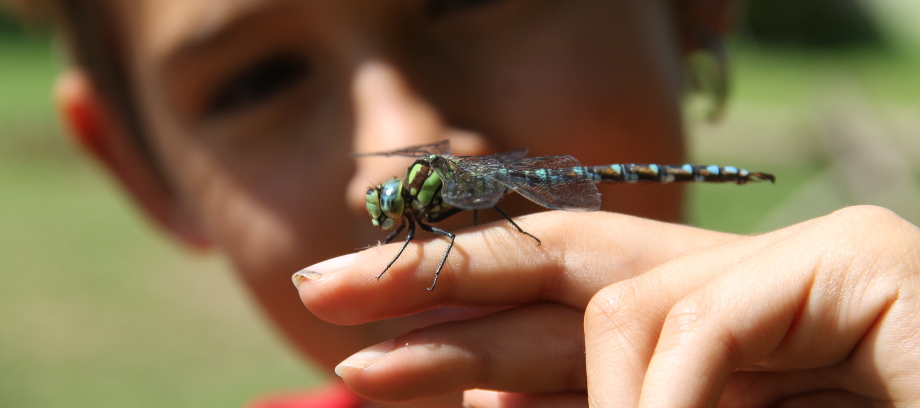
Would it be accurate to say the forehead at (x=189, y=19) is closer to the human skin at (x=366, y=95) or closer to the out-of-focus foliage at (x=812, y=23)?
the human skin at (x=366, y=95)

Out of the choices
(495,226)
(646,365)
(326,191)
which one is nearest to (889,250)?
(646,365)

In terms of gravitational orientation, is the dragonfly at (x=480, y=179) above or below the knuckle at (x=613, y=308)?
above

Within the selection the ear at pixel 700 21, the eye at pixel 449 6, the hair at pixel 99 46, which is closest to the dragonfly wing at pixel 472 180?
the eye at pixel 449 6

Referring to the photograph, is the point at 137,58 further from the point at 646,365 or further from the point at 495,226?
the point at 646,365

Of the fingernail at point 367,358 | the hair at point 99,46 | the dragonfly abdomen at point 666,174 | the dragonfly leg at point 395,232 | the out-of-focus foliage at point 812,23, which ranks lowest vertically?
the fingernail at point 367,358

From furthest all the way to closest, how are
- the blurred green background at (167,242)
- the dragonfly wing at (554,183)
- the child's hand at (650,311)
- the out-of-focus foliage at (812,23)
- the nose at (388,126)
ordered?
the out-of-focus foliage at (812,23), the blurred green background at (167,242), the nose at (388,126), the dragonfly wing at (554,183), the child's hand at (650,311)

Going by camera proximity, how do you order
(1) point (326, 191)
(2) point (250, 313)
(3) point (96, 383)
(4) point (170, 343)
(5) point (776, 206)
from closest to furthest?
(1) point (326, 191) → (3) point (96, 383) → (4) point (170, 343) → (2) point (250, 313) → (5) point (776, 206)

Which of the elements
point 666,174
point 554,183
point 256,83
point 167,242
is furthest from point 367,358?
point 167,242
